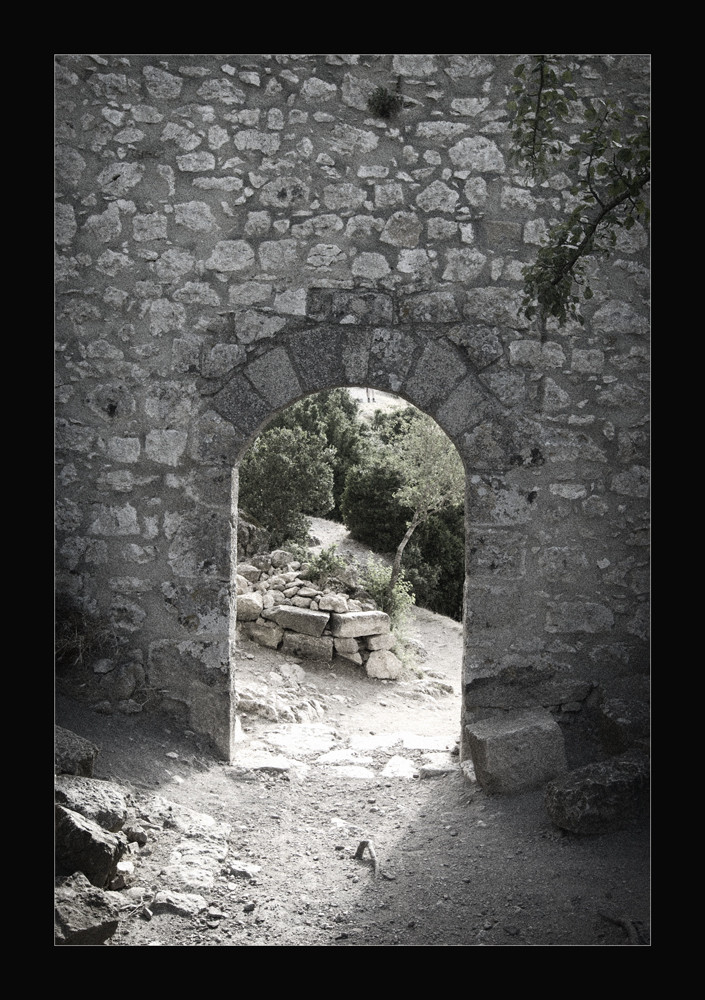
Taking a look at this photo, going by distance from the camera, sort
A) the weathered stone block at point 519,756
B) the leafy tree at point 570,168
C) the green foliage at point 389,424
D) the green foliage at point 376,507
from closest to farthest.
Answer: the leafy tree at point 570,168 → the weathered stone block at point 519,756 → the green foliage at point 376,507 → the green foliage at point 389,424

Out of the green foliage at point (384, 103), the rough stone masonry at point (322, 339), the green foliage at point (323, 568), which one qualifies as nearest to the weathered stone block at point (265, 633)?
the green foliage at point (323, 568)

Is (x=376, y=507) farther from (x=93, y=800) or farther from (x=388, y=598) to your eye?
(x=93, y=800)

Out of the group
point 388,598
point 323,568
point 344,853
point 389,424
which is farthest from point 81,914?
point 389,424

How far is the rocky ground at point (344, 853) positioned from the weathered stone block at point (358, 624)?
2.46m

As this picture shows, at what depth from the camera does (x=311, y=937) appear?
272 cm

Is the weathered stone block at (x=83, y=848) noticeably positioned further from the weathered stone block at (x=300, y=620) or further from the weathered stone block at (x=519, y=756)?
the weathered stone block at (x=300, y=620)

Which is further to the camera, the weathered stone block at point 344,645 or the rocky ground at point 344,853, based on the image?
the weathered stone block at point 344,645

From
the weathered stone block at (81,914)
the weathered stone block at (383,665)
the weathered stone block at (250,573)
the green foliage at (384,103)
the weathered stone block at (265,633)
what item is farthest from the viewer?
the weathered stone block at (250,573)

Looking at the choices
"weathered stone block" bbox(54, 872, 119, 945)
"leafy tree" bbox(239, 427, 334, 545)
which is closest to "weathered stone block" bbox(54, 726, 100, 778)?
"weathered stone block" bbox(54, 872, 119, 945)

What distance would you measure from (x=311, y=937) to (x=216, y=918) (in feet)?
1.25

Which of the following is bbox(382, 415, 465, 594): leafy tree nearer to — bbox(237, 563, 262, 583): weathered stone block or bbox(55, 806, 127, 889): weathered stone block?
bbox(237, 563, 262, 583): weathered stone block

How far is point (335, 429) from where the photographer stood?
15102mm

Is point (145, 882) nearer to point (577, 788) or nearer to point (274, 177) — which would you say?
point (577, 788)

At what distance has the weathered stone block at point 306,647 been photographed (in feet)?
24.3
